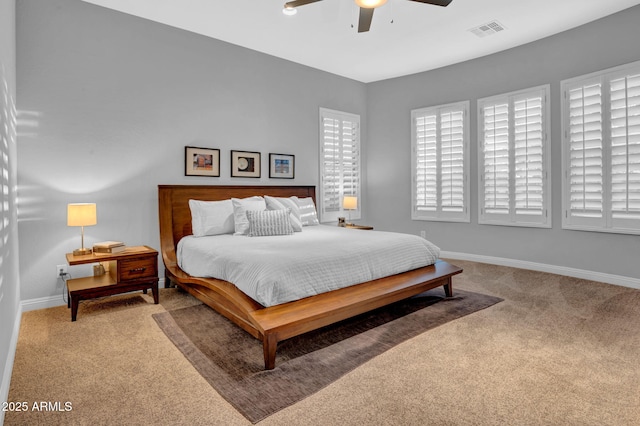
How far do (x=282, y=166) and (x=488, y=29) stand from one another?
10.6 feet

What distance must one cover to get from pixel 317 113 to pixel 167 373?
14.8 feet

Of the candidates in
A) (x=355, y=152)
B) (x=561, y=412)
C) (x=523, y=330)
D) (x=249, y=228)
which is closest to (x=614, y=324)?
(x=523, y=330)

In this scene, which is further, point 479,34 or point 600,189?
point 479,34

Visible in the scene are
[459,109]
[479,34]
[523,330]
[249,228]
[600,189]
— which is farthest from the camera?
[459,109]

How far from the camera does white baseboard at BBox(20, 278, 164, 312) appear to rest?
3344 millimetres

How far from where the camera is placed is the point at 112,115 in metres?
3.78

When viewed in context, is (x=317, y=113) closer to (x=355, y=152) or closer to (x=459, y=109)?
(x=355, y=152)

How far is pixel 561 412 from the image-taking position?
69.9 inches

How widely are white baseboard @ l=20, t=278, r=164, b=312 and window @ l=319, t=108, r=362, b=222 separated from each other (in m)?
3.57

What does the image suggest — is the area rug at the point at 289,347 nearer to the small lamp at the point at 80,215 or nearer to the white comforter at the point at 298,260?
the white comforter at the point at 298,260

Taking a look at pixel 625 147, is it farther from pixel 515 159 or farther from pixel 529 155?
pixel 515 159

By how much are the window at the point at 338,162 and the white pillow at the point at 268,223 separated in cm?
189

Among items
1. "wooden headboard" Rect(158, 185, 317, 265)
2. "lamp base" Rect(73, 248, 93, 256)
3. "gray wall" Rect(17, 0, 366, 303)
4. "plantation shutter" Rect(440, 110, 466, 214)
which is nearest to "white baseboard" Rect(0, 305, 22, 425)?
"lamp base" Rect(73, 248, 93, 256)

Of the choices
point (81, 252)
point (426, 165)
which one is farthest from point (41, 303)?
point (426, 165)
